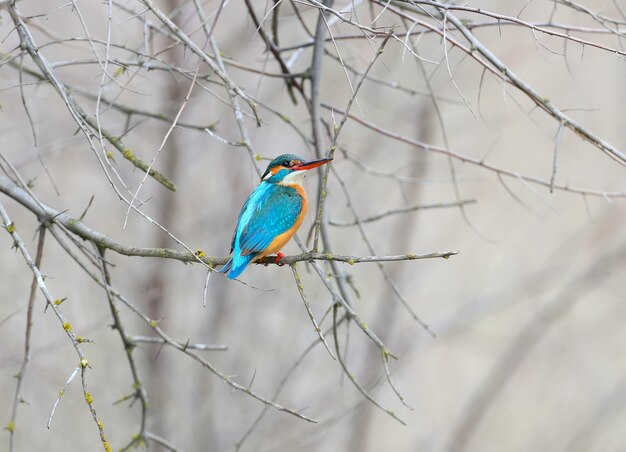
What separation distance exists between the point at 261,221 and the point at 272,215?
8 centimetres

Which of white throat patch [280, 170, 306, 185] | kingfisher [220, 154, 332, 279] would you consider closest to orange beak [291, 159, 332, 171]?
kingfisher [220, 154, 332, 279]

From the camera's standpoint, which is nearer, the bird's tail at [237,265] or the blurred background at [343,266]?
the bird's tail at [237,265]

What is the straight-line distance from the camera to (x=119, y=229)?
23.9 ft

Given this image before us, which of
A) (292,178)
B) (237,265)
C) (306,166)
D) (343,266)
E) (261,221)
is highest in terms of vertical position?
(343,266)

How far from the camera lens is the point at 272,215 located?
3.23 meters

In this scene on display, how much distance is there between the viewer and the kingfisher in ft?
10.0

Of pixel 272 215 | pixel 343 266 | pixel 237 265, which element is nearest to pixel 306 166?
pixel 272 215

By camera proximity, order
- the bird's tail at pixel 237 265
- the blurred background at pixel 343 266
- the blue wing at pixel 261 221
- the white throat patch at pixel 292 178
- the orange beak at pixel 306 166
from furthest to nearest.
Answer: the blurred background at pixel 343 266 → the white throat patch at pixel 292 178 → the orange beak at pixel 306 166 → the blue wing at pixel 261 221 → the bird's tail at pixel 237 265

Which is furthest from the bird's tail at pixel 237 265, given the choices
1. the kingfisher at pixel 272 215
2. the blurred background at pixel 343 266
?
the blurred background at pixel 343 266

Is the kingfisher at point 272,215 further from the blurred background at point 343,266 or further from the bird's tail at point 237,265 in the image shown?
the blurred background at point 343,266

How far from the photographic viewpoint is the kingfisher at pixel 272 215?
120 inches

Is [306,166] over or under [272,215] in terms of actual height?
over

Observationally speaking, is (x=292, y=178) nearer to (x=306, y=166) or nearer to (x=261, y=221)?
(x=306, y=166)

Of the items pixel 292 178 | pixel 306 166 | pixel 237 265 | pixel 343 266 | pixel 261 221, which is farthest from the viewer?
pixel 343 266
